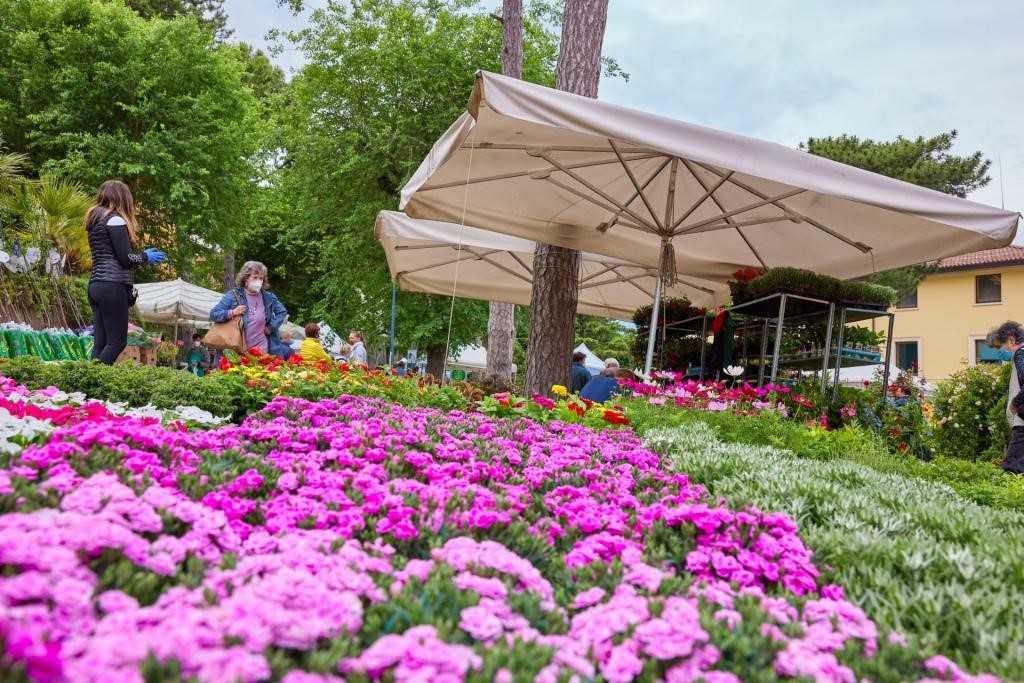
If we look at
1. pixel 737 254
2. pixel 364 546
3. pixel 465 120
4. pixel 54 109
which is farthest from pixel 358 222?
pixel 364 546

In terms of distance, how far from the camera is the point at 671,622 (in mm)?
1507

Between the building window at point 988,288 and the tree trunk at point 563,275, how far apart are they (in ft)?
103

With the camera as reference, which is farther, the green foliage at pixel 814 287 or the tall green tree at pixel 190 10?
the tall green tree at pixel 190 10

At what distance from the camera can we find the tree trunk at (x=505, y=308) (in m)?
11.9

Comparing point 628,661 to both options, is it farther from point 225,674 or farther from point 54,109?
point 54,109

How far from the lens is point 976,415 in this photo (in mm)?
9000

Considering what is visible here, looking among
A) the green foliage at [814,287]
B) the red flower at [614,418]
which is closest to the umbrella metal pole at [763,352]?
the green foliage at [814,287]

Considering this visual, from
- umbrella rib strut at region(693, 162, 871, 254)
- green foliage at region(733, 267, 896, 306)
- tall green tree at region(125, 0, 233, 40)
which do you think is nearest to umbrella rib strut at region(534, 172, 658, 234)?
umbrella rib strut at region(693, 162, 871, 254)

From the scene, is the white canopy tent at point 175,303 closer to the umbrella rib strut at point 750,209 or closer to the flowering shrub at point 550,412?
the umbrella rib strut at point 750,209

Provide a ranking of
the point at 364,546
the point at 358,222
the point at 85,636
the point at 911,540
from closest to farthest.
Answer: the point at 85,636, the point at 364,546, the point at 911,540, the point at 358,222

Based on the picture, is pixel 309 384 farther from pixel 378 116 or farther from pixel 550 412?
pixel 378 116

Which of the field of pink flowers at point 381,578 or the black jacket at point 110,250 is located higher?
the black jacket at point 110,250

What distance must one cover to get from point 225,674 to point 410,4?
19.5 metres

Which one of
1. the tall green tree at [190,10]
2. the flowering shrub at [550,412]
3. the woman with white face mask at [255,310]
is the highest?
the tall green tree at [190,10]
